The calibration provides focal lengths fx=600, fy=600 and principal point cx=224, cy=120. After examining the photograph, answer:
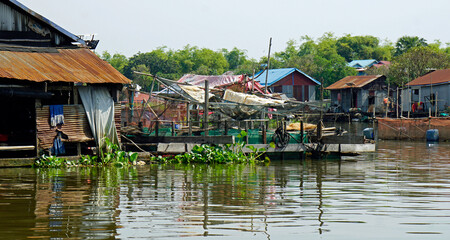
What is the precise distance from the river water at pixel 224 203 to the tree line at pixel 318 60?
47.2 feet

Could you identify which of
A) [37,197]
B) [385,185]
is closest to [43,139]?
[37,197]

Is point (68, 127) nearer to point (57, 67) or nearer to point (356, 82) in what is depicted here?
point (57, 67)

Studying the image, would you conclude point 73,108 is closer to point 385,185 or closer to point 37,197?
point 37,197

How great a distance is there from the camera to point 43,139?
17.6 metres

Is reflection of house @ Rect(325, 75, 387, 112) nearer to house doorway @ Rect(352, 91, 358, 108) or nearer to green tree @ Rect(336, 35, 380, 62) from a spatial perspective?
house doorway @ Rect(352, 91, 358, 108)

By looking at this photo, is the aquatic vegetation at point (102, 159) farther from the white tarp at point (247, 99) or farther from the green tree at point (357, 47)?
the green tree at point (357, 47)

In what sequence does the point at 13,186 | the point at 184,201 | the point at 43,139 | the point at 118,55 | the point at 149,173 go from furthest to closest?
the point at 118,55 < the point at 43,139 < the point at 149,173 < the point at 13,186 < the point at 184,201

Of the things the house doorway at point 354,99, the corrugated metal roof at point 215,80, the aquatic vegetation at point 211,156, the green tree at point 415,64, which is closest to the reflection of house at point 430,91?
the green tree at point 415,64

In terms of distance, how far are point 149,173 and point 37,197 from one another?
5.14 meters

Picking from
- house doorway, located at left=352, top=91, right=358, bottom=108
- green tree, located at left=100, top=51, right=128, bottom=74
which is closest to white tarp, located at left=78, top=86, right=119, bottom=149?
house doorway, located at left=352, top=91, right=358, bottom=108

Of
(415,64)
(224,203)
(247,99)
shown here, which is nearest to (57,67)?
(247,99)

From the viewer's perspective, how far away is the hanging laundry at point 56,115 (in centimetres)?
1767

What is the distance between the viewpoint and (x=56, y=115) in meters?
17.7

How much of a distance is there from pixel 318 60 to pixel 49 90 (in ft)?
214
